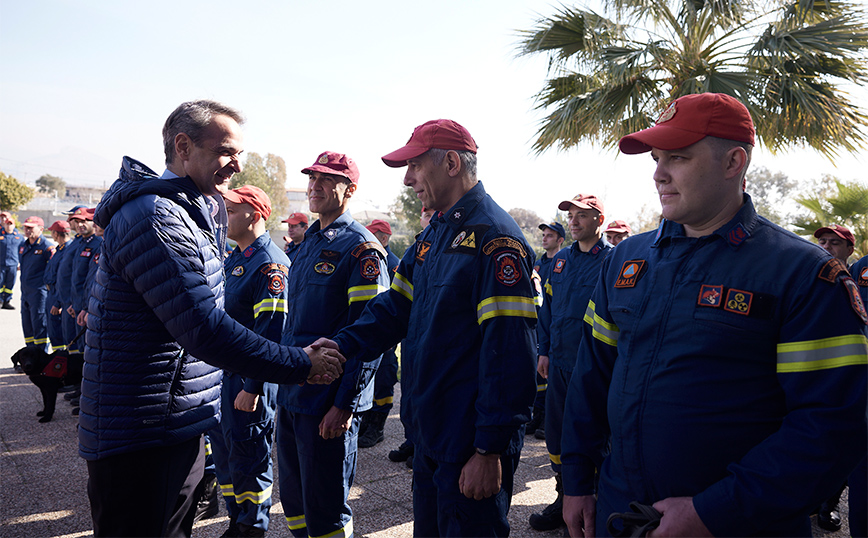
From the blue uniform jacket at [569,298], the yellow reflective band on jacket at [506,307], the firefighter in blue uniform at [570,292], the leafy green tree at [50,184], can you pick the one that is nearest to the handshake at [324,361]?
the yellow reflective band on jacket at [506,307]

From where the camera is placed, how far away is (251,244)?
13.3 ft

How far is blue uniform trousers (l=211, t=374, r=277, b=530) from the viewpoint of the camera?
12.1 ft

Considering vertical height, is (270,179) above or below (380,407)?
above

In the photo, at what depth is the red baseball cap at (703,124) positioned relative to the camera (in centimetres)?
178

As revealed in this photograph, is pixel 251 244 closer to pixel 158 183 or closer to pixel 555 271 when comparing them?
pixel 158 183

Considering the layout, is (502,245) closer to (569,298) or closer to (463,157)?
(463,157)

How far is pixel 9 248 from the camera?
13.4 meters

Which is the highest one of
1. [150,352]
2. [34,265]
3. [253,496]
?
[150,352]

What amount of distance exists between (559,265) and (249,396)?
10.6ft

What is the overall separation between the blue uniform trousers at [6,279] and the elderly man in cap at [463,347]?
1541 centimetres

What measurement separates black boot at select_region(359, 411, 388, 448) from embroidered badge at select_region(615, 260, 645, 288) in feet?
14.8

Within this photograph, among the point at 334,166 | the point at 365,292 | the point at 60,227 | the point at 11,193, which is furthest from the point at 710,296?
the point at 11,193

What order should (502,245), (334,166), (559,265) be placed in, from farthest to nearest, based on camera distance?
(559,265)
(334,166)
(502,245)

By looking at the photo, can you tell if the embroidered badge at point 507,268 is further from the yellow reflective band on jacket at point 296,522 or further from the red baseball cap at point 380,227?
the red baseball cap at point 380,227
